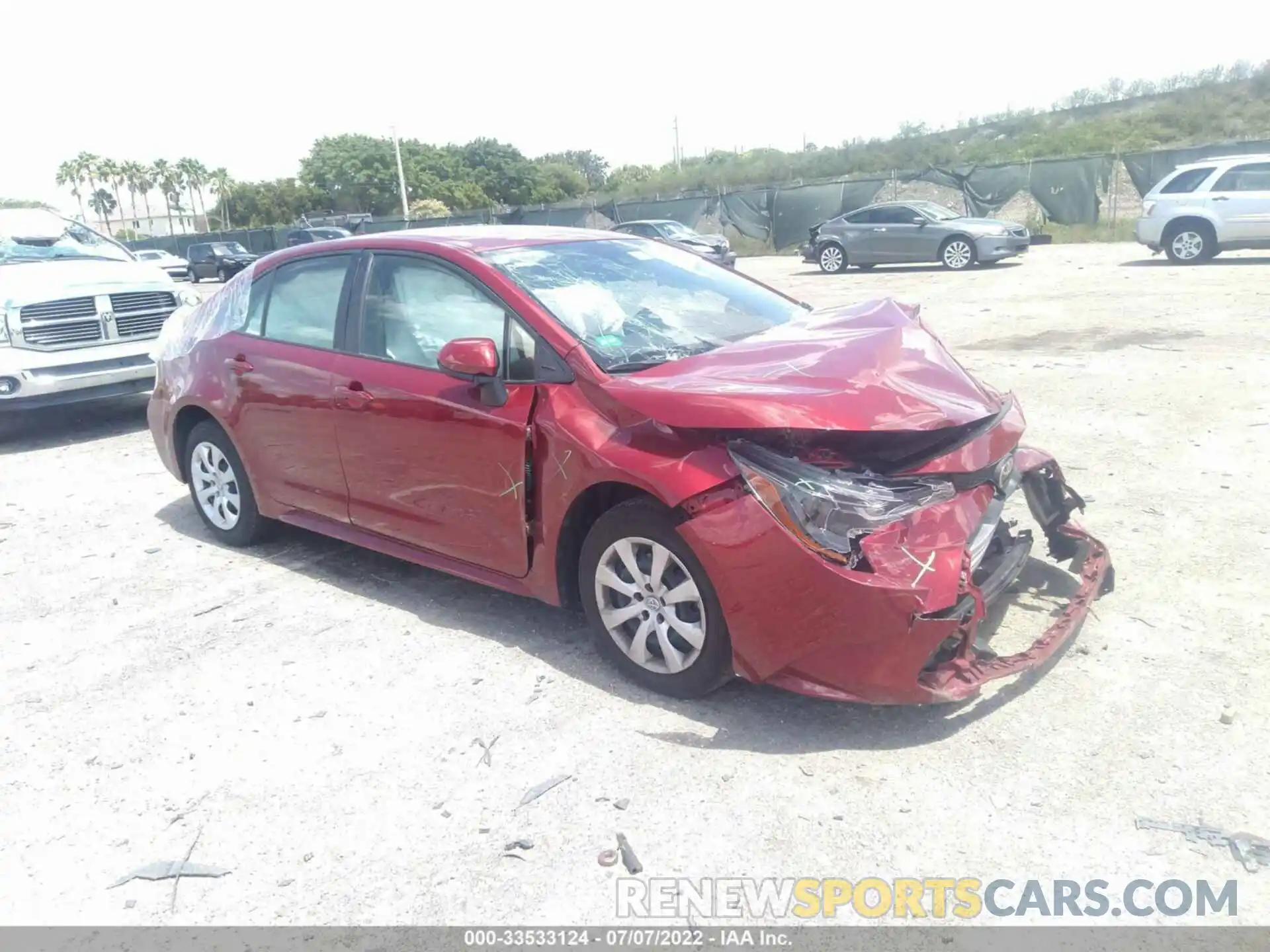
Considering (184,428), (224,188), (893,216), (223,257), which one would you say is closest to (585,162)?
(224,188)

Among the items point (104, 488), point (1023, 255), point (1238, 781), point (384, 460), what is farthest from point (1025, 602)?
point (1023, 255)

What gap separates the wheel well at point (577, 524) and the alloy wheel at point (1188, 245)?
53.1 feet

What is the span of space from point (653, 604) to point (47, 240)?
29.0ft

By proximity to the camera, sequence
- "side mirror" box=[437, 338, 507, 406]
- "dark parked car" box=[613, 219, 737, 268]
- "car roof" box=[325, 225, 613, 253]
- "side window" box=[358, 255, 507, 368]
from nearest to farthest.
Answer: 1. "side mirror" box=[437, 338, 507, 406]
2. "side window" box=[358, 255, 507, 368]
3. "car roof" box=[325, 225, 613, 253]
4. "dark parked car" box=[613, 219, 737, 268]

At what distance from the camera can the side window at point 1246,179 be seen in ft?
50.9

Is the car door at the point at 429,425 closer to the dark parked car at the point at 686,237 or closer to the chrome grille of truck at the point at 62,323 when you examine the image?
the chrome grille of truck at the point at 62,323

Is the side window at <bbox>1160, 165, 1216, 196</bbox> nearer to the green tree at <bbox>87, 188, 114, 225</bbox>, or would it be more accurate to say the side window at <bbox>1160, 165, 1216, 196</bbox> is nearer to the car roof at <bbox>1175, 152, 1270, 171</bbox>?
the car roof at <bbox>1175, 152, 1270, 171</bbox>

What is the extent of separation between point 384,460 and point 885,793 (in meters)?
2.55

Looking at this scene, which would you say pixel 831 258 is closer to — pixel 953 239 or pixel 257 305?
pixel 953 239

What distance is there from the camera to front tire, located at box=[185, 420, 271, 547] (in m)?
5.34

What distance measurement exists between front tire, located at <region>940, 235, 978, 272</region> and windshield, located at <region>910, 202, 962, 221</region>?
0.59 metres

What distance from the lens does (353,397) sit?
14.6 ft

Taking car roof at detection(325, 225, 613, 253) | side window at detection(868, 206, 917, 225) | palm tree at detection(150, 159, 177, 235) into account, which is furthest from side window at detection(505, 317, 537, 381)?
palm tree at detection(150, 159, 177, 235)

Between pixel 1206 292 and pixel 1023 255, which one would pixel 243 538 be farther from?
pixel 1023 255
